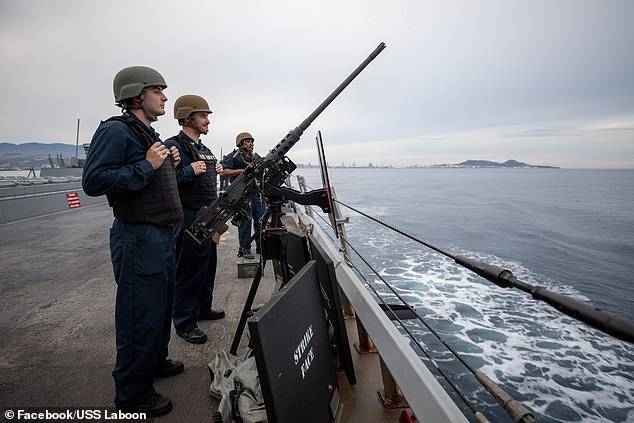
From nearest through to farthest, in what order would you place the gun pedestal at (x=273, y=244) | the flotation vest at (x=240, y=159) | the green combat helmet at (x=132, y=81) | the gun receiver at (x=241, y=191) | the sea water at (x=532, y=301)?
1. the green combat helmet at (x=132, y=81)
2. the gun pedestal at (x=273, y=244)
3. the gun receiver at (x=241, y=191)
4. the sea water at (x=532, y=301)
5. the flotation vest at (x=240, y=159)

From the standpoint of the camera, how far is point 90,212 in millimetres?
11969

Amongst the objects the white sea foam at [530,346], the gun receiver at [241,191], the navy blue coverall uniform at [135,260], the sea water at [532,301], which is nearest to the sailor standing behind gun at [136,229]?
the navy blue coverall uniform at [135,260]

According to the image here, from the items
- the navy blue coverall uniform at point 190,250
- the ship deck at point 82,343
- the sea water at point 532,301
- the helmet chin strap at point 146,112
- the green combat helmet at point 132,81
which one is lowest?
the sea water at point 532,301

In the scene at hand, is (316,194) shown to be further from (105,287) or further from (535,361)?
(535,361)

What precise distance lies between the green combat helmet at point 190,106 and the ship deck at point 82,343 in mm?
2071

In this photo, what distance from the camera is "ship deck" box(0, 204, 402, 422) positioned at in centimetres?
216

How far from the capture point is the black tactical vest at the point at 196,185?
3074 millimetres

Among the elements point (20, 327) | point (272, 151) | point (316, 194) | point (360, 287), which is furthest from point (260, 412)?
point (20, 327)

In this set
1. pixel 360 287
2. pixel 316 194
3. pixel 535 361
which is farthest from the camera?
pixel 535 361

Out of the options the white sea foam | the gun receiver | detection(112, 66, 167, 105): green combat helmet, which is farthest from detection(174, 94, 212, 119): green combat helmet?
the white sea foam

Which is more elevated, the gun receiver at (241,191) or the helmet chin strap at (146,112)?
the helmet chin strap at (146,112)

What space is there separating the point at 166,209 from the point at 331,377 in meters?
1.44

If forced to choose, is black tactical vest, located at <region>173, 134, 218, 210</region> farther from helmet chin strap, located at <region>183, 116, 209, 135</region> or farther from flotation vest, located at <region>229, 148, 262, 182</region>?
flotation vest, located at <region>229, 148, 262, 182</region>

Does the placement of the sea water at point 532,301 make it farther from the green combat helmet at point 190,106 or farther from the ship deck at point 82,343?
the green combat helmet at point 190,106
